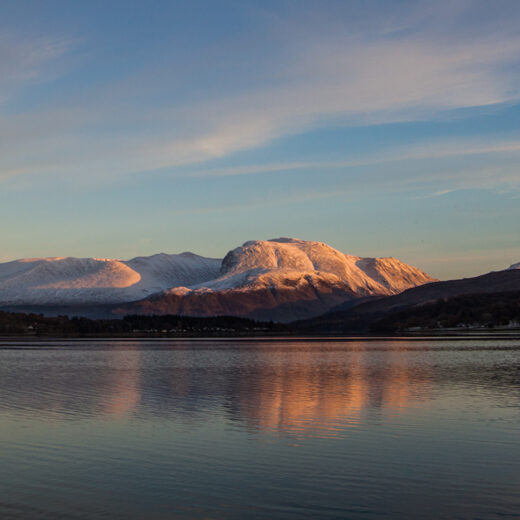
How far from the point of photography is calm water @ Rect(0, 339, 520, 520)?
69.7 ft

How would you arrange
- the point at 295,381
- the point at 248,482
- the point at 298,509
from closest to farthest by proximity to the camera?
1. the point at 298,509
2. the point at 248,482
3. the point at 295,381

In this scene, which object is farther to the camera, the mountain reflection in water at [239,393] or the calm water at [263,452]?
the mountain reflection in water at [239,393]

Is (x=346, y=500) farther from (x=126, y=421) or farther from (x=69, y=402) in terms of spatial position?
(x=69, y=402)

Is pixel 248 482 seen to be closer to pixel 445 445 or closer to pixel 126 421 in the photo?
pixel 445 445

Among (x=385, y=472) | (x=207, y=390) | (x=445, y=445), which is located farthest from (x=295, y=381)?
(x=385, y=472)

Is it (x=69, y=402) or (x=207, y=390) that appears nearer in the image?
(x=69, y=402)

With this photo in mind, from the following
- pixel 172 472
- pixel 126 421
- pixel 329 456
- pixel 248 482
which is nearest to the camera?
pixel 248 482

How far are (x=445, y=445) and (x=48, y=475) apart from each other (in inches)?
657

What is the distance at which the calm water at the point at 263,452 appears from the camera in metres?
21.2

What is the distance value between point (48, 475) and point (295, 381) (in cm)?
3778

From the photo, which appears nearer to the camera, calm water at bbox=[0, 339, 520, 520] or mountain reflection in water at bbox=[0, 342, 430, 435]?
calm water at bbox=[0, 339, 520, 520]

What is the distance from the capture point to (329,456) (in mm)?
28000

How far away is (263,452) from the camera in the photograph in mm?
28875

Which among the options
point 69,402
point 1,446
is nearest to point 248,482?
point 1,446
